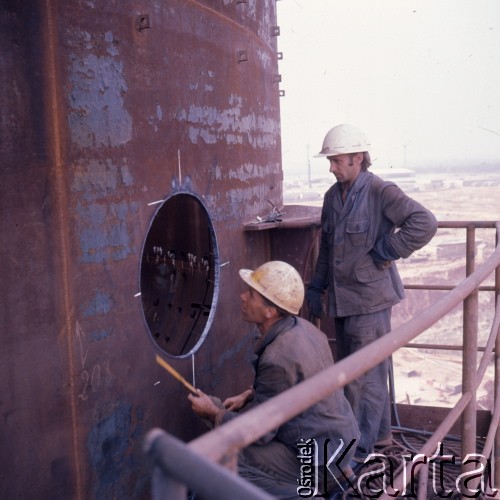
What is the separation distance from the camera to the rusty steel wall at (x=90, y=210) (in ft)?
7.64

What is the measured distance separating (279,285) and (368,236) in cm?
115

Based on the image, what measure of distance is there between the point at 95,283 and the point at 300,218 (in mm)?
2320

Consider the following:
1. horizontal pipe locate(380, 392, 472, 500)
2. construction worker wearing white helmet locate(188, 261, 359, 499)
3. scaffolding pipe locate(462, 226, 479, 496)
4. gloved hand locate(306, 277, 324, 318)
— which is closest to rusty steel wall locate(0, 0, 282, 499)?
construction worker wearing white helmet locate(188, 261, 359, 499)

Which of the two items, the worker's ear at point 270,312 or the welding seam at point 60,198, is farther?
the worker's ear at point 270,312

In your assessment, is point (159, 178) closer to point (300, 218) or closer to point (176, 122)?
point (176, 122)

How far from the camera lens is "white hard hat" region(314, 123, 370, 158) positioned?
3.99 m

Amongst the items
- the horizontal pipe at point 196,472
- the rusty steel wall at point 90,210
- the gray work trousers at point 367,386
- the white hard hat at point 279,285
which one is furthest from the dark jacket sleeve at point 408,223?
the horizontal pipe at point 196,472

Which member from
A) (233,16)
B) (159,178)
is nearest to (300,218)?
(233,16)

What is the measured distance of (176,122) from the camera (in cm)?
317

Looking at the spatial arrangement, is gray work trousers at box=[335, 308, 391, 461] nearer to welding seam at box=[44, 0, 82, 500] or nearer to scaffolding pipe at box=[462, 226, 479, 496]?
scaffolding pipe at box=[462, 226, 479, 496]

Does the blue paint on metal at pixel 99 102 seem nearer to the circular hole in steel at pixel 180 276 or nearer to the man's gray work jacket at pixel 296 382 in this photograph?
the circular hole in steel at pixel 180 276

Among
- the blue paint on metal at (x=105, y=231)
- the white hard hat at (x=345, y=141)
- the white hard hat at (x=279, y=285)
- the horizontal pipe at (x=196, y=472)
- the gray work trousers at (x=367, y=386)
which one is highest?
the white hard hat at (x=345, y=141)

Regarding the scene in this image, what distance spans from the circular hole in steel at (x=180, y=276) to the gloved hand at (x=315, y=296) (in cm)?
82

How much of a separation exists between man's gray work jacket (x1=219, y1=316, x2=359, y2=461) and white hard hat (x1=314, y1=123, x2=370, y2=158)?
1.49 metres
